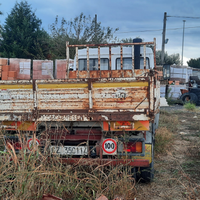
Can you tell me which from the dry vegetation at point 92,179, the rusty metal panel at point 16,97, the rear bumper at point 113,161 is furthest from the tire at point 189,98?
the rusty metal panel at point 16,97

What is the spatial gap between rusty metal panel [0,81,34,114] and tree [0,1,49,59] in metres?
18.2

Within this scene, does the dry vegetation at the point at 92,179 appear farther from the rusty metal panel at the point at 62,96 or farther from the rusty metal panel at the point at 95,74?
the rusty metal panel at the point at 95,74

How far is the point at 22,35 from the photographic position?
22.3 metres

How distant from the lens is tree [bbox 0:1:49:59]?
22.1 metres

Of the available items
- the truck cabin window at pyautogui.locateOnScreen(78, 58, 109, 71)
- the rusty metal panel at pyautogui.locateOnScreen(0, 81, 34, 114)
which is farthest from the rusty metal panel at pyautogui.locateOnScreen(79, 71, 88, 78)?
the rusty metal panel at pyautogui.locateOnScreen(0, 81, 34, 114)

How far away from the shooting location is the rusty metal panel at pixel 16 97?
153 inches

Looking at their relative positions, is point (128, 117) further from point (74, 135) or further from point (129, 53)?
point (129, 53)

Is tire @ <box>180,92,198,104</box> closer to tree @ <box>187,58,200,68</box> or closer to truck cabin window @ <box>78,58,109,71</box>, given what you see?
truck cabin window @ <box>78,58,109,71</box>

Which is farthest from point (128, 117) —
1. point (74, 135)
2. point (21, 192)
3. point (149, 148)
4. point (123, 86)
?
point (21, 192)

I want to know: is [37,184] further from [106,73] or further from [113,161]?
[106,73]

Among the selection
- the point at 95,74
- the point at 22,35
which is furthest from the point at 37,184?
the point at 22,35

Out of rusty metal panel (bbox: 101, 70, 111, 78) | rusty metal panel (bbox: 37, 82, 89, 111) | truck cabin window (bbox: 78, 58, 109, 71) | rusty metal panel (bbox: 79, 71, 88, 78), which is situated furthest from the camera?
truck cabin window (bbox: 78, 58, 109, 71)

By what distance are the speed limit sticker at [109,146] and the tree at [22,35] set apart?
62.0 feet

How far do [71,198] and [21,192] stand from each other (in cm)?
65
